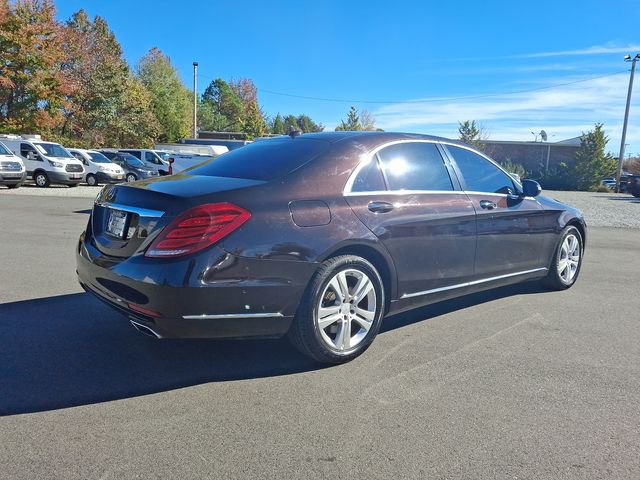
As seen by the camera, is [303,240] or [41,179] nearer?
[303,240]

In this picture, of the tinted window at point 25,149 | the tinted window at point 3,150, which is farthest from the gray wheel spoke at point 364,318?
the tinted window at point 25,149

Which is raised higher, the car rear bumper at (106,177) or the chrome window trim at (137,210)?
the chrome window trim at (137,210)

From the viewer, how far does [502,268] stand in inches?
196

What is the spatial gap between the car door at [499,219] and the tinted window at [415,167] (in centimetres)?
25

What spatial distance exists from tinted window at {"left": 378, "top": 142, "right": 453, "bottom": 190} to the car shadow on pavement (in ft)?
4.13

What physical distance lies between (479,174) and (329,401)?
9.32ft

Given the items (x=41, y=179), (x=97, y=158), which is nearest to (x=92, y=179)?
(x=97, y=158)

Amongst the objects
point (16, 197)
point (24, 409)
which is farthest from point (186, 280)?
point (16, 197)

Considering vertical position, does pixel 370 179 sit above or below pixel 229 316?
above

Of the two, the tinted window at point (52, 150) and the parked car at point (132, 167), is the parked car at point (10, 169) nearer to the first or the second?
the tinted window at point (52, 150)

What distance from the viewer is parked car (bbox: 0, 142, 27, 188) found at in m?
18.1

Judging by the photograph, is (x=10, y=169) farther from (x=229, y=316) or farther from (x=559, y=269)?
(x=559, y=269)

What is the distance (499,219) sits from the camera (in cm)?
490

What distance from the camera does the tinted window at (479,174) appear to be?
4836 mm
